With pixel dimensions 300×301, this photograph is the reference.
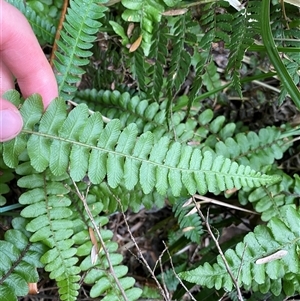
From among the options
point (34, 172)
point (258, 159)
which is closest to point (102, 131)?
point (34, 172)

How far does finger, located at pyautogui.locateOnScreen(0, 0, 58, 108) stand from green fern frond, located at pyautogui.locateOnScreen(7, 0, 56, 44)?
0.29 m

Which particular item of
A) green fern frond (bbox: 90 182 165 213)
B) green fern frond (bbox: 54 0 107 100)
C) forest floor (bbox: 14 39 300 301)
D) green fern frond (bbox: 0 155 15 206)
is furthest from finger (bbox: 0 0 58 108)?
forest floor (bbox: 14 39 300 301)

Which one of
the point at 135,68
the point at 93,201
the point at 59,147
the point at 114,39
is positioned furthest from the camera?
the point at 114,39

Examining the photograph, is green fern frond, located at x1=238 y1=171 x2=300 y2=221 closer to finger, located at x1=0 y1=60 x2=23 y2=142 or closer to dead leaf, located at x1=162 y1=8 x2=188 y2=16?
dead leaf, located at x1=162 y1=8 x2=188 y2=16

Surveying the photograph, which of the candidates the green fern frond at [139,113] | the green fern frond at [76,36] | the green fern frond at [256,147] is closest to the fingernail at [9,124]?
the green fern frond at [76,36]

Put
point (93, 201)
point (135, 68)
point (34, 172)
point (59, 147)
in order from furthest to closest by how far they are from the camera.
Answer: point (135, 68) → point (93, 201) → point (34, 172) → point (59, 147)

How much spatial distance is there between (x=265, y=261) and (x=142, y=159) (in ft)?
2.13

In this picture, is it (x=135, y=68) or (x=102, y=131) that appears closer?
(x=102, y=131)

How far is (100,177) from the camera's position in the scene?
5.44ft

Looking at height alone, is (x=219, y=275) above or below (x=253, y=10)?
below

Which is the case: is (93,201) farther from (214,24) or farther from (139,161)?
(214,24)

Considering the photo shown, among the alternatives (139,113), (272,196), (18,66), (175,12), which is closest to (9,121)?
(18,66)

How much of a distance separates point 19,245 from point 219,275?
0.80 meters

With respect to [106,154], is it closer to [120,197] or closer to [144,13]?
[120,197]
